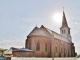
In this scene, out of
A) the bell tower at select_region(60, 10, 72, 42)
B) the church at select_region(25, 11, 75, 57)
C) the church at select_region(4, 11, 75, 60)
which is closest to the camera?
the church at select_region(4, 11, 75, 60)

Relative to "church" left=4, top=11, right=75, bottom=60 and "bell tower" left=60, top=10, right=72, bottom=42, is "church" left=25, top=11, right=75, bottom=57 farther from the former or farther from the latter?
"bell tower" left=60, top=10, right=72, bottom=42

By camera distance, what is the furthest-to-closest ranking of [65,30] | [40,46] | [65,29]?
[65,30] < [65,29] < [40,46]

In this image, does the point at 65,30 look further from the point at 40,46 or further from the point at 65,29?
the point at 40,46

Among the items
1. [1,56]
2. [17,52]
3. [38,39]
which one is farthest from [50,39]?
[1,56]

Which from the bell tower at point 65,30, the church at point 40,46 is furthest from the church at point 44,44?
the bell tower at point 65,30

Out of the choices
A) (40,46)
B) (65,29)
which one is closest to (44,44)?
(40,46)

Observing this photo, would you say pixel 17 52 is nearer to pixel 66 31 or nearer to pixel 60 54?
pixel 60 54

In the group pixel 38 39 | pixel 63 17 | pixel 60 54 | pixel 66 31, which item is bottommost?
pixel 60 54

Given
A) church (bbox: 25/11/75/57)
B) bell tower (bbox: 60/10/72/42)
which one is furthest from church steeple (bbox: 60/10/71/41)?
church (bbox: 25/11/75/57)

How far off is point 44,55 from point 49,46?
12.3ft

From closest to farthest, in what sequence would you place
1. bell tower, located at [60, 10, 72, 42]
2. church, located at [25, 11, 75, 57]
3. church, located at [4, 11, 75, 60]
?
church, located at [4, 11, 75, 60] → church, located at [25, 11, 75, 57] → bell tower, located at [60, 10, 72, 42]

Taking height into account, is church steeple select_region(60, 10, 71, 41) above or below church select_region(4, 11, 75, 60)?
above

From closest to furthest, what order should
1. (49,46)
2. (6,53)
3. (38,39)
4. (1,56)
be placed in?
(6,53)
(1,56)
(38,39)
(49,46)

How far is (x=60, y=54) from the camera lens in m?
38.3
